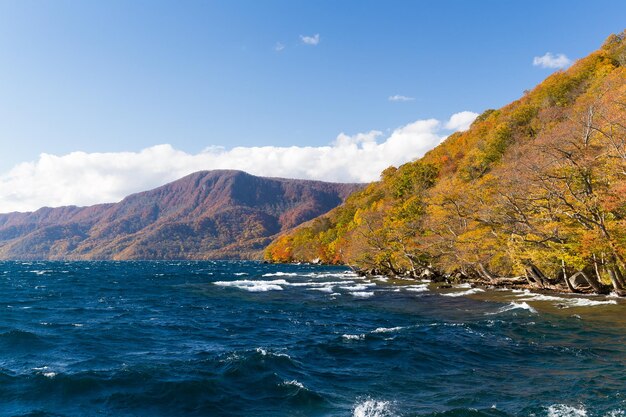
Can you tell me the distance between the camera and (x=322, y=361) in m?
19.2

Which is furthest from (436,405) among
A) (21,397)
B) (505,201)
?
(505,201)

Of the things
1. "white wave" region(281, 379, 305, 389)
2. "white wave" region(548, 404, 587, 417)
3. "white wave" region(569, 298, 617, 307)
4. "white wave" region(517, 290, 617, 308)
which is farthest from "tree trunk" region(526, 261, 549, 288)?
"white wave" region(281, 379, 305, 389)

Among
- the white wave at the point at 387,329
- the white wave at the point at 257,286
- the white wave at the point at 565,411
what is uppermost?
the white wave at the point at 565,411

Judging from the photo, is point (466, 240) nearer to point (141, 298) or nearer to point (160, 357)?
point (141, 298)

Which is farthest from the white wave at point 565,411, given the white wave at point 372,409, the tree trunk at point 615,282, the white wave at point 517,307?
the tree trunk at point 615,282

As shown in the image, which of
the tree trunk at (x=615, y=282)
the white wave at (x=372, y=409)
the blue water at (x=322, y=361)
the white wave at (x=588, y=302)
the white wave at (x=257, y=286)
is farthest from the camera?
the white wave at (x=257, y=286)

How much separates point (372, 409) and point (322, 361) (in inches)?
246

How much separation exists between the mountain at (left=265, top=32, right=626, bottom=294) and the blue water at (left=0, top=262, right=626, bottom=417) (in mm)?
5649

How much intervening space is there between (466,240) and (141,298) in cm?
3748

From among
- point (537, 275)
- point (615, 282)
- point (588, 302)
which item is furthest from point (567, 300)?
point (537, 275)

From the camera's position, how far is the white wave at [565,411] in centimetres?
1212

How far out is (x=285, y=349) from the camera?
843 inches

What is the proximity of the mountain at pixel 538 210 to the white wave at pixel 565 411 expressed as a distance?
21.5 m

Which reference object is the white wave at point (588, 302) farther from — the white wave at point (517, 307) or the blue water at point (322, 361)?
the white wave at point (517, 307)
